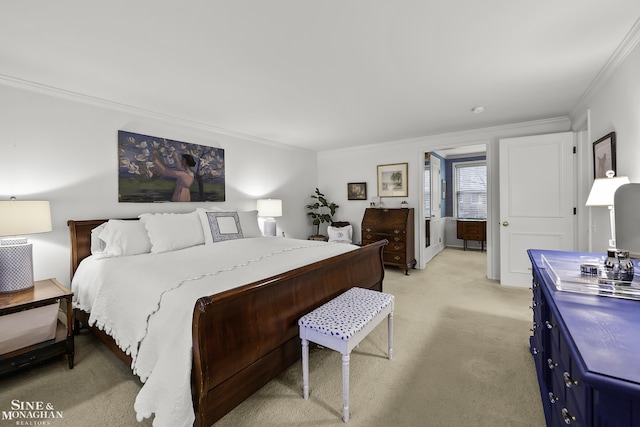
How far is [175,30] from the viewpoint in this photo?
177 cm

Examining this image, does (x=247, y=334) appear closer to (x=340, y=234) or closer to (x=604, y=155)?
(x=604, y=155)

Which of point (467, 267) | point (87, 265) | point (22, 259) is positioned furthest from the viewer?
point (467, 267)

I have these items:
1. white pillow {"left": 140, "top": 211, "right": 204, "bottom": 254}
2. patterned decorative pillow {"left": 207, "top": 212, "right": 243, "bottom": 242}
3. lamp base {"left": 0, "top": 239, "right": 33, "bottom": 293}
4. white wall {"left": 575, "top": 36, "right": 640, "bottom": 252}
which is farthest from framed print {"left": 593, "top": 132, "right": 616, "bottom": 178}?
lamp base {"left": 0, "top": 239, "right": 33, "bottom": 293}

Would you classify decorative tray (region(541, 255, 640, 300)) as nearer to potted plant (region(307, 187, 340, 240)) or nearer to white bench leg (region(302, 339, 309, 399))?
white bench leg (region(302, 339, 309, 399))

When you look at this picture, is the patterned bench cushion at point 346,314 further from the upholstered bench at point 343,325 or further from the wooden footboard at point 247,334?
the wooden footboard at point 247,334

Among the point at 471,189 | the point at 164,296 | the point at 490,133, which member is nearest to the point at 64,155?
the point at 164,296

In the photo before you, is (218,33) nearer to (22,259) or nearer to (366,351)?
(22,259)

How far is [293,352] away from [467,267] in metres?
4.10

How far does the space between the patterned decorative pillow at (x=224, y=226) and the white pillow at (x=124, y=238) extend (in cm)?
66

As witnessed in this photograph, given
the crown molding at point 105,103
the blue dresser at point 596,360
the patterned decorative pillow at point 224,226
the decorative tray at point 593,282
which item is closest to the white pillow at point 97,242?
the patterned decorative pillow at point 224,226

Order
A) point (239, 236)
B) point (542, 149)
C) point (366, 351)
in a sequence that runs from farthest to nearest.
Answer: point (542, 149)
point (239, 236)
point (366, 351)

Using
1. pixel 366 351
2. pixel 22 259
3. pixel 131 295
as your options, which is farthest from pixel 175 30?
pixel 366 351

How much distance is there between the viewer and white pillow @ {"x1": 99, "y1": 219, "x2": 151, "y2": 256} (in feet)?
8.51

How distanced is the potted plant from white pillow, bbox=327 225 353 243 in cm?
20
